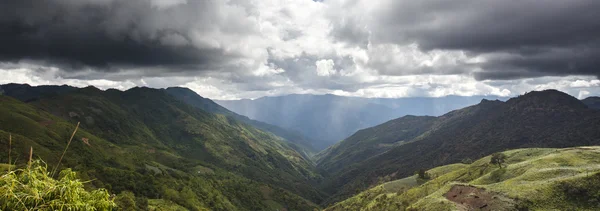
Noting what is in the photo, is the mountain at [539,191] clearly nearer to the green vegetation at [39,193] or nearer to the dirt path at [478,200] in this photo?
the dirt path at [478,200]

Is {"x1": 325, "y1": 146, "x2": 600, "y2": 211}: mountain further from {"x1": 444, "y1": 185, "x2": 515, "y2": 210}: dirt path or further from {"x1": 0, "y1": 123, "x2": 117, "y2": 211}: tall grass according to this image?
{"x1": 0, "y1": 123, "x2": 117, "y2": 211}: tall grass

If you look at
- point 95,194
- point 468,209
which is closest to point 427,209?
point 468,209

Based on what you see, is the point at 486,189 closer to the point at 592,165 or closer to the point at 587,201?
the point at 587,201

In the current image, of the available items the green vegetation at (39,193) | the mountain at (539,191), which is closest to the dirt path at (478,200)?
the mountain at (539,191)

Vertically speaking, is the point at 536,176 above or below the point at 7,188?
below

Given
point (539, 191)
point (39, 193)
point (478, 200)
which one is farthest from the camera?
point (478, 200)

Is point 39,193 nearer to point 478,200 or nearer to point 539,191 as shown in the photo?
point 478,200

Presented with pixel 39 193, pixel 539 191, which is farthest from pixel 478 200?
pixel 39 193

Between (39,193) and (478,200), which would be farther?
(478,200)
